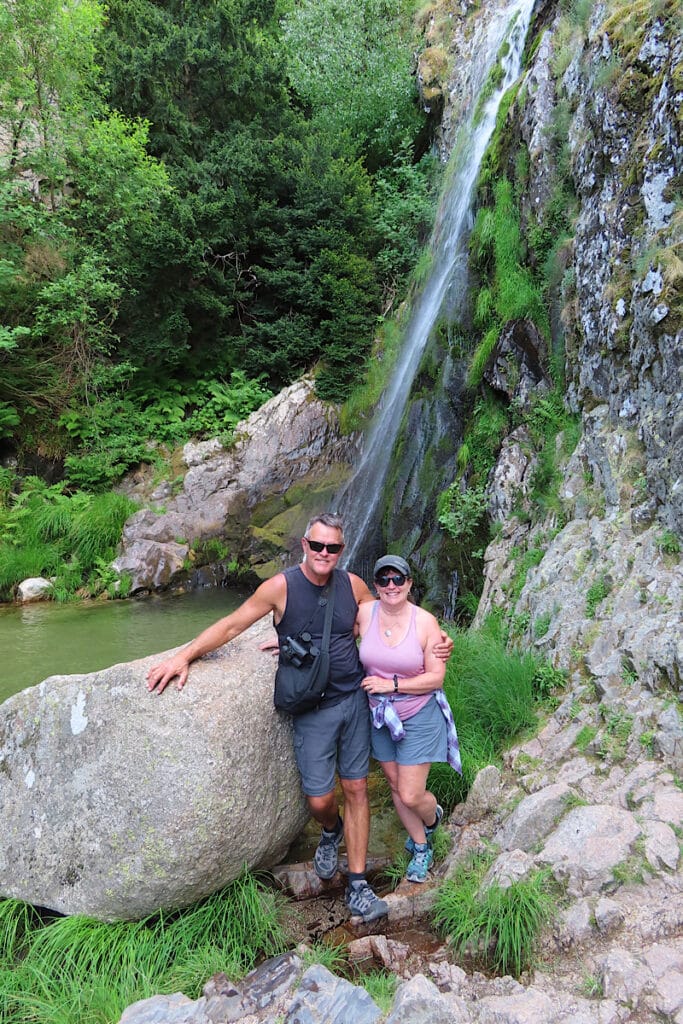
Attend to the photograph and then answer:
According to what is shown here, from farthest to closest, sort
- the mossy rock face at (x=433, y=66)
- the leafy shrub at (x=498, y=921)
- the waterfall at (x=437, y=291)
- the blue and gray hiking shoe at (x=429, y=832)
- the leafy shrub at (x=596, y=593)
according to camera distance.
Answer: the mossy rock face at (x=433, y=66) < the waterfall at (x=437, y=291) < the leafy shrub at (x=596, y=593) < the blue and gray hiking shoe at (x=429, y=832) < the leafy shrub at (x=498, y=921)

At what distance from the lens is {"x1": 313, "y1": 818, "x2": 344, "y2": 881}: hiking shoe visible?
336 cm

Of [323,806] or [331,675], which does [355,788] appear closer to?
[323,806]

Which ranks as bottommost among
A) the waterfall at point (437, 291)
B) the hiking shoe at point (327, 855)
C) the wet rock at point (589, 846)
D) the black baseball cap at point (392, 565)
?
the hiking shoe at point (327, 855)

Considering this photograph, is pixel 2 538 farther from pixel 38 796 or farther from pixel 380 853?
pixel 380 853

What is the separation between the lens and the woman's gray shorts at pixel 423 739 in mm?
3172

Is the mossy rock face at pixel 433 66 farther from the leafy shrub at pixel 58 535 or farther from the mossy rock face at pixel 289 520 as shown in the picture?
the leafy shrub at pixel 58 535

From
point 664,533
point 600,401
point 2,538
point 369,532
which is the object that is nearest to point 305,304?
point 369,532

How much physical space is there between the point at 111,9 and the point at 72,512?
1224 centimetres

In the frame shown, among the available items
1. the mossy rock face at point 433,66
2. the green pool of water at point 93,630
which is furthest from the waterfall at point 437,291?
the mossy rock face at point 433,66

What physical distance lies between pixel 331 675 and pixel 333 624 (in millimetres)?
262

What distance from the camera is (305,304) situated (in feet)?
40.6

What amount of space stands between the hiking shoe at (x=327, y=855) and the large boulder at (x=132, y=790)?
1.00 ft

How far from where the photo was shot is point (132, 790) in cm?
286

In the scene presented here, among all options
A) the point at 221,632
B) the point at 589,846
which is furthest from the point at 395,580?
the point at 589,846
